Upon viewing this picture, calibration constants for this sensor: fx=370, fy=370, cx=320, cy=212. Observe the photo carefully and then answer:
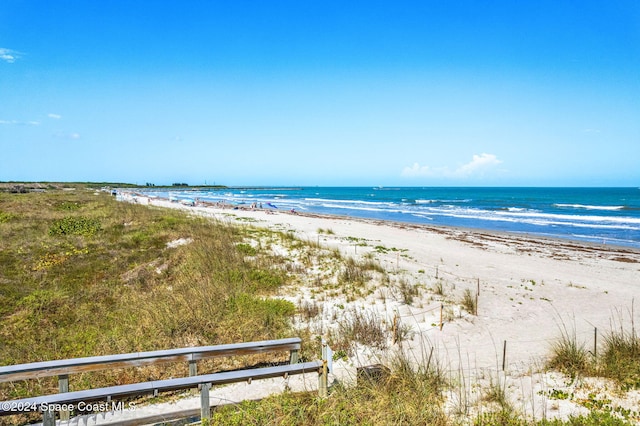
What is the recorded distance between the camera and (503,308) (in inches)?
388

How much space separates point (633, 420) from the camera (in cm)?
453

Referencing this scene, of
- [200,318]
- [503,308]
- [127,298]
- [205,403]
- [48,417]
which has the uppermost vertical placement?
[48,417]

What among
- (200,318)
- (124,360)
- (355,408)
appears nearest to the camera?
(355,408)

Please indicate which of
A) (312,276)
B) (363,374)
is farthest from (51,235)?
(363,374)

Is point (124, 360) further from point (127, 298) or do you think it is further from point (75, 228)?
point (75, 228)

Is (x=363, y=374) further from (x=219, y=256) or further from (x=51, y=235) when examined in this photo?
(x=51, y=235)

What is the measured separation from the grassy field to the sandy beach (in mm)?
457

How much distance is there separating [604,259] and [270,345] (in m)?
19.8

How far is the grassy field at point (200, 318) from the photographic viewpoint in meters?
4.55

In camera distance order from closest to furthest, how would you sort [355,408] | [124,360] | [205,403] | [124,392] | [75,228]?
[124,392]
[205,403]
[355,408]
[124,360]
[75,228]

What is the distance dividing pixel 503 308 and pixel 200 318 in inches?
303

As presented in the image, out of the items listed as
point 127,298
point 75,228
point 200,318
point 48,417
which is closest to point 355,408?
point 48,417

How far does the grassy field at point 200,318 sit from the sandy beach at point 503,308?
1.50 feet

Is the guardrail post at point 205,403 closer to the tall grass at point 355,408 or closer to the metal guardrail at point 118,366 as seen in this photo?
the metal guardrail at point 118,366
